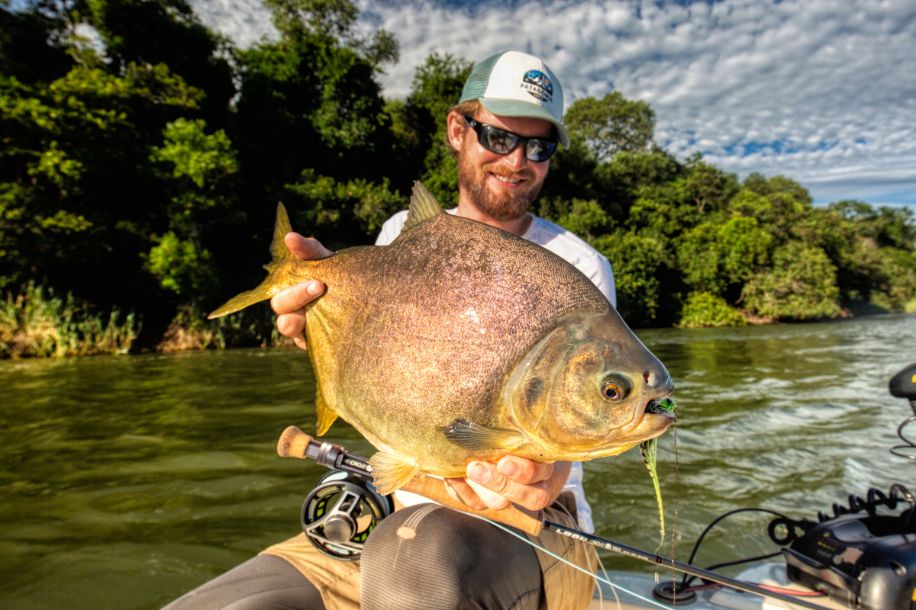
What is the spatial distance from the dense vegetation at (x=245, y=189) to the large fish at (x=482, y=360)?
1577 centimetres

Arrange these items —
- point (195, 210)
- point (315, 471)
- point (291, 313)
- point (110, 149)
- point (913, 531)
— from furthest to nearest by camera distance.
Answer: point (195, 210) < point (110, 149) < point (315, 471) < point (913, 531) < point (291, 313)

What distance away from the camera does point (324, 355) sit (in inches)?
72.3

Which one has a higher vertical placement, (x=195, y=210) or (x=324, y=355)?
(x=195, y=210)

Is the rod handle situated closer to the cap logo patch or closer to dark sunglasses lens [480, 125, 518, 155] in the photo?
dark sunglasses lens [480, 125, 518, 155]

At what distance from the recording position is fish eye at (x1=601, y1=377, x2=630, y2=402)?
132cm

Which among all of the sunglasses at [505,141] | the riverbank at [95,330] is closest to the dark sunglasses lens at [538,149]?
the sunglasses at [505,141]

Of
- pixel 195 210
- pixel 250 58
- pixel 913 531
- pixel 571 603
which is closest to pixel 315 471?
pixel 571 603

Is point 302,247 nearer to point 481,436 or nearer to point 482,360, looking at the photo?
point 482,360

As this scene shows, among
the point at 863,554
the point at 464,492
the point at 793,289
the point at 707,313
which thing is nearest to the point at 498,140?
the point at 464,492

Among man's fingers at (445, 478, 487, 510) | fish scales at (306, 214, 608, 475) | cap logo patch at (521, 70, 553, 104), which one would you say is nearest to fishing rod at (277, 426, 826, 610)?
man's fingers at (445, 478, 487, 510)

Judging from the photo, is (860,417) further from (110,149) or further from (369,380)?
(110,149)

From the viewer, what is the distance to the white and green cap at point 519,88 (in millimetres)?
2493

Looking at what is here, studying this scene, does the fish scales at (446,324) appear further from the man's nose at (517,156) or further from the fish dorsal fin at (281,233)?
the man's nose at (517,156)

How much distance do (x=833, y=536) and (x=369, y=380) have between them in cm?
266
